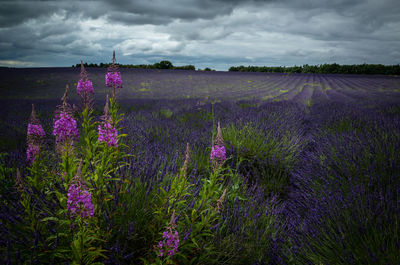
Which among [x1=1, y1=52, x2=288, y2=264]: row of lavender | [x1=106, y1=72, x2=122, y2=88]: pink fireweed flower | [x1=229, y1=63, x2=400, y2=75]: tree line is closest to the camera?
[x1=1, y1=52, x2=288, y2=264]: row of lavender

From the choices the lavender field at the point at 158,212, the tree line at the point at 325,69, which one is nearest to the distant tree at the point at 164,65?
the tree line at the point at 325,69

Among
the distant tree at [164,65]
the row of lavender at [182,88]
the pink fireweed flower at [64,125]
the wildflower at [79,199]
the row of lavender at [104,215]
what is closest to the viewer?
the wildflower at [79,199]

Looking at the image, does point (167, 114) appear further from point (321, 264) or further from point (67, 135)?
point (321, 264)

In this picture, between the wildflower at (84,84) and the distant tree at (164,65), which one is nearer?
the wildflower at (84,84)

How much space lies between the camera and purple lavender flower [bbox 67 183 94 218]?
95 cm

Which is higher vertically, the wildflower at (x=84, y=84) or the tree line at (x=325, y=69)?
the tree line at (x=325, y=69)

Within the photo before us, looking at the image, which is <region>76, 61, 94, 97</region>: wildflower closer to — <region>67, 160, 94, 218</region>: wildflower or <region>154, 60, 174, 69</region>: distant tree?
<region>67, 160, 94, 218</region>: wildflower

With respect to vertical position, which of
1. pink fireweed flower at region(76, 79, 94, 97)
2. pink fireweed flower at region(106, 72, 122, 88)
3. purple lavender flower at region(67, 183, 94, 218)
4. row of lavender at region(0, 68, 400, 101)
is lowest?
purple lavender flower at region(67, 183, 94, 218)

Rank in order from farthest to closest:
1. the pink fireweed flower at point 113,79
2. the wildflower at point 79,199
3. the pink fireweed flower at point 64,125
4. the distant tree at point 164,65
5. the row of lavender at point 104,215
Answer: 1. the distant tree at point 164,65
2. the pink fireweed flower at point 113,79
3. the pink fireweed flower at point 64,125
4. the row of lavender at point 104,215
5. the wildflower at point 79,199

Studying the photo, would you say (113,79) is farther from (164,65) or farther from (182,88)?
(164,65)

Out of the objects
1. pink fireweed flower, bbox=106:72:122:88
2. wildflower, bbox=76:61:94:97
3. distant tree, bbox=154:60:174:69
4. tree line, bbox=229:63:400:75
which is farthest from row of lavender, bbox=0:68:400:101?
tree line, bbox=229:63:400:75

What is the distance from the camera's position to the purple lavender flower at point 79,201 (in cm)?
95

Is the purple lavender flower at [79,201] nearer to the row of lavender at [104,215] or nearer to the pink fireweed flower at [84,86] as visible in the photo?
the row of lavender at [104,215]

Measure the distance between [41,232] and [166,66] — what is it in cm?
3514
